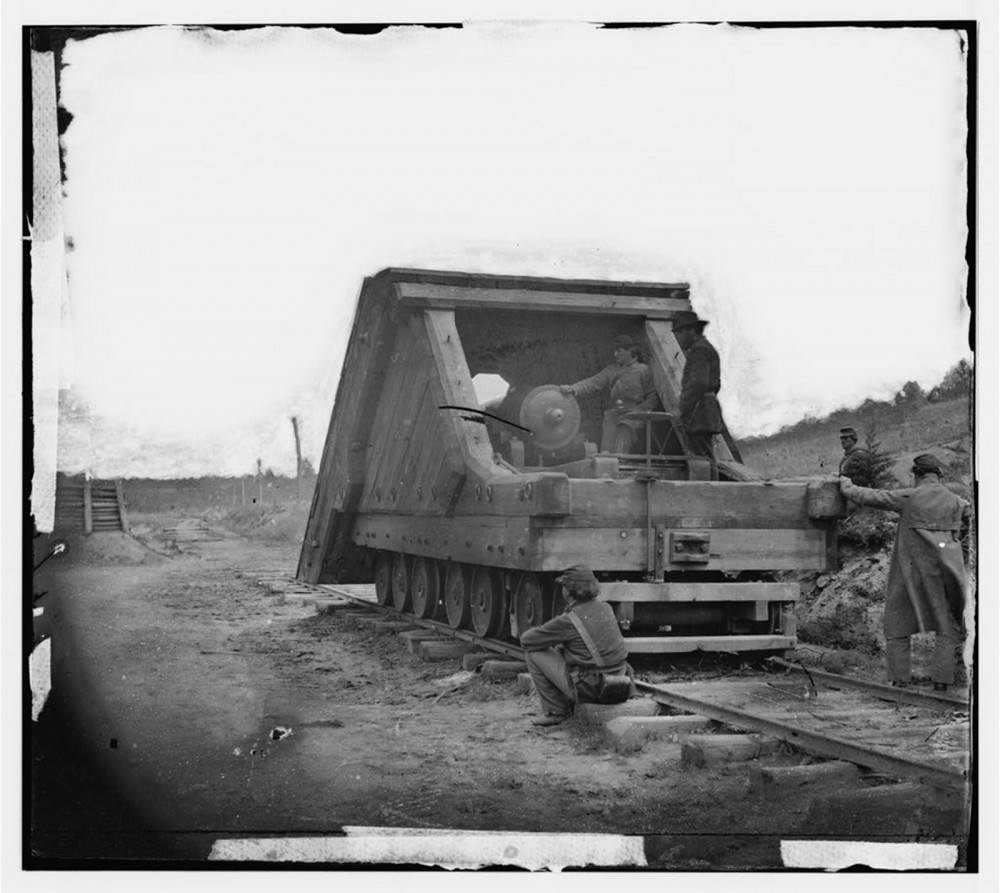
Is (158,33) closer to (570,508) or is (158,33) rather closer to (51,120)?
(51,120)

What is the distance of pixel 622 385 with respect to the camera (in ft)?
31.0

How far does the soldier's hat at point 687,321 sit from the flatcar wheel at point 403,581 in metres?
3.40

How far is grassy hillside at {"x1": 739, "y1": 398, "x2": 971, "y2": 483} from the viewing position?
6684mm

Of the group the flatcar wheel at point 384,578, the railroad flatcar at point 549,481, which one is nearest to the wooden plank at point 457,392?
the railroad flatcar at point 549,481

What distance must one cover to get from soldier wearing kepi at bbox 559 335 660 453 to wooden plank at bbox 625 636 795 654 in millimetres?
1749

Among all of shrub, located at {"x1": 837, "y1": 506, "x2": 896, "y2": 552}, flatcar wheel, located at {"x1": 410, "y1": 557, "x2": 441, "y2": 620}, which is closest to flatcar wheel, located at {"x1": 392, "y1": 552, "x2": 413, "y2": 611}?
flatcar wheel, located at {"x1": 410, "y1": 557, "x2": 441, "y2": 620}

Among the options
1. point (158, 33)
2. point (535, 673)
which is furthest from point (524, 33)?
point (535, 673)

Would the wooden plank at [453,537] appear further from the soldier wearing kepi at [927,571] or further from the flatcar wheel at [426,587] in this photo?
the soldier wearing kepi at [927,571]

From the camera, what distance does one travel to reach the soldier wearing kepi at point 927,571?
6.73 m

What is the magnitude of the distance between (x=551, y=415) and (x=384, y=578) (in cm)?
358

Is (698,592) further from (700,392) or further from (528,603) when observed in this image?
(700,392)

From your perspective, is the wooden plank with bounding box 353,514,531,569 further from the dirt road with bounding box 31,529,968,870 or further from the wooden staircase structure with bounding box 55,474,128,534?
the wooden staircase structure with bounding box 55,474,128,534

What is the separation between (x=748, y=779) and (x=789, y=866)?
1.41ft

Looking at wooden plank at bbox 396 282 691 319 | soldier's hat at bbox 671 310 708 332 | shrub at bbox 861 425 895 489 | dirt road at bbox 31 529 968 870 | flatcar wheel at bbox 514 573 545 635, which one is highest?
wooden plank at bbox 396 282 691 319
